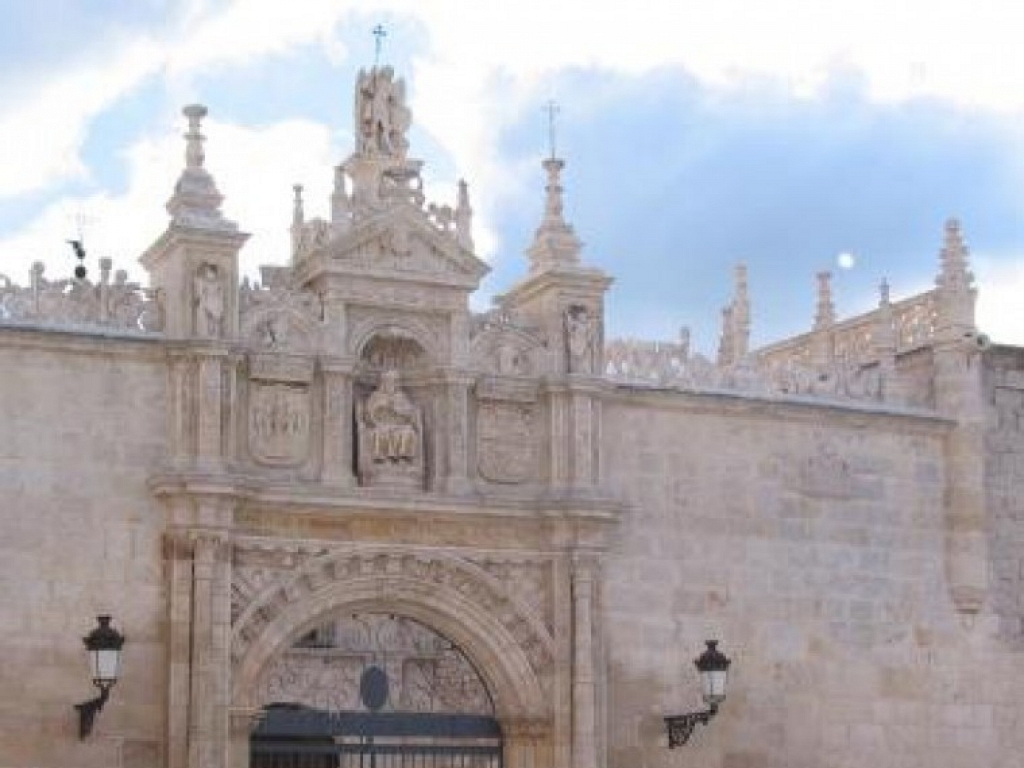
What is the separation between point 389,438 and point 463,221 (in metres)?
1.99

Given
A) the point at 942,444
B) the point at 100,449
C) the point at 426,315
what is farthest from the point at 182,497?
the point at 942,444

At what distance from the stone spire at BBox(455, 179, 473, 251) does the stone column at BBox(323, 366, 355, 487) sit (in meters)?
1.55

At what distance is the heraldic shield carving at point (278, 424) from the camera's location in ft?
58.2

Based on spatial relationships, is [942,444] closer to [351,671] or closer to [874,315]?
[874,315]

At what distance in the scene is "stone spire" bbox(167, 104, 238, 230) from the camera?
1762 cm

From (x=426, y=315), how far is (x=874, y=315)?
17.9 ft

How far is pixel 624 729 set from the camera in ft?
61.5

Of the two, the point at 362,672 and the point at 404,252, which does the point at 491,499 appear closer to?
the point at 404,252

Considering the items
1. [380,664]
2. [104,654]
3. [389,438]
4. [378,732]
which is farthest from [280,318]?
[380,664]

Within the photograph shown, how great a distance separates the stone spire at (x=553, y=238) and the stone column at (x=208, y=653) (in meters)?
3.88

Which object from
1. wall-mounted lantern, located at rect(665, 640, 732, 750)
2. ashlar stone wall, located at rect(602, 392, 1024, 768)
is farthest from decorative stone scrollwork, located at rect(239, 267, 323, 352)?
wall-mounted lantern, located at rect(665, 640, 732, 750)

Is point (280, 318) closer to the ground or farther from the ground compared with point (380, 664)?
farther from the ground

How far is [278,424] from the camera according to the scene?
17844 millimetres

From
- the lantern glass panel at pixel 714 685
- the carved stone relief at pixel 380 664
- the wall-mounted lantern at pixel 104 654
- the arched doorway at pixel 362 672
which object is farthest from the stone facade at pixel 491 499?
the carved stone relief at pixel 380 664
